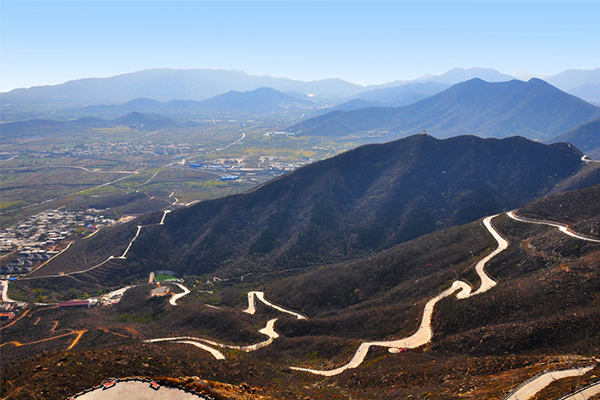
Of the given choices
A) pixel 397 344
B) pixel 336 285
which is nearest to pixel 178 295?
pixel 336 285

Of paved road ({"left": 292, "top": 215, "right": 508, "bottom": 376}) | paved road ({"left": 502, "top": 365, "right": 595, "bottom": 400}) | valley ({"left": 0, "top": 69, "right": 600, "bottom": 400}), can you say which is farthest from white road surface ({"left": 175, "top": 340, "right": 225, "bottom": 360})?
paved road ({"left": 502, "top": 365, "right": 595, "bottom": 400})

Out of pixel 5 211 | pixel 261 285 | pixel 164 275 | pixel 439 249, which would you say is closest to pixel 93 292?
pixel 164 275

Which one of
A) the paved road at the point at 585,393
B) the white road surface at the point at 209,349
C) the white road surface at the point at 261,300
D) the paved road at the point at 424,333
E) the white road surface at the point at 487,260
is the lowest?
the white road surface at the point at 261,300

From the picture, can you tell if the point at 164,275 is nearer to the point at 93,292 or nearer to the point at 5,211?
the point at 93,292

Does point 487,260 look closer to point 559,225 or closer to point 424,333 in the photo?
point 559,225

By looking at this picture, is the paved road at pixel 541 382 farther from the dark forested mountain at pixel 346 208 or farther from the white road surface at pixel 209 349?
the dark forested mountain at pixel 346 208

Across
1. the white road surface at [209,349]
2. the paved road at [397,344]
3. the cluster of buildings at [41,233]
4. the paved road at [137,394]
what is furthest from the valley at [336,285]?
the cluster of buildings at [41,233]
